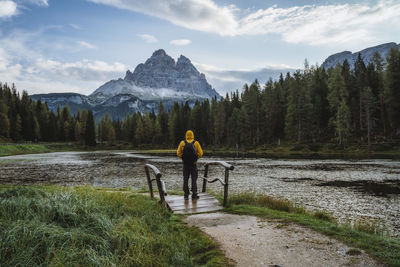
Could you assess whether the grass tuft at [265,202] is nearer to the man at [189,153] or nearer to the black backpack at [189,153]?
the man at [189,153]

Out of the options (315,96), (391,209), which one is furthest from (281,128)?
(391,209)

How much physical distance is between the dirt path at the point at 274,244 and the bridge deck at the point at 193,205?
1.32 m

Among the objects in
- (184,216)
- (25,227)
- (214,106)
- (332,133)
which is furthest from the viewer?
(214,106)

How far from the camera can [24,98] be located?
413 ft

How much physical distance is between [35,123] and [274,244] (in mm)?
130172

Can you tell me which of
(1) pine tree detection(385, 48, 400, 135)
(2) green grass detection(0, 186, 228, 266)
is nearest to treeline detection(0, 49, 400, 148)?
(1) pine tree detection(385, 48, 400, 135)

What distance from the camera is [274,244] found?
20.4ft

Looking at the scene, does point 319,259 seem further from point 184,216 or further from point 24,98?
point 24,98

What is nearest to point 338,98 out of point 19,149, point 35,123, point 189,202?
point 189,202

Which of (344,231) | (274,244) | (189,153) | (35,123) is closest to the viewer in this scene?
(274,244)

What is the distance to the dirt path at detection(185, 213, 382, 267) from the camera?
207 inches

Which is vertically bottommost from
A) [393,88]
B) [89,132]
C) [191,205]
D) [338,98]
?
[191,205]

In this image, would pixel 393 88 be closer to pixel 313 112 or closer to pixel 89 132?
pixel 313 112

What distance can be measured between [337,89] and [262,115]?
78.9 feet
